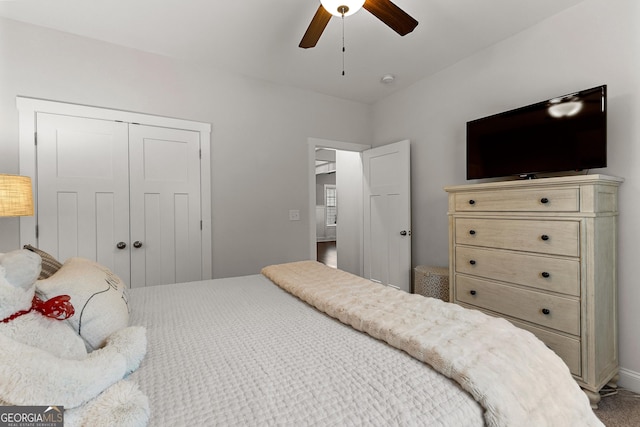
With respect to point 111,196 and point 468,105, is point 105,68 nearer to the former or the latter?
point 111,196

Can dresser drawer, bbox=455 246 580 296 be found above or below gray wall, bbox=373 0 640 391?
below

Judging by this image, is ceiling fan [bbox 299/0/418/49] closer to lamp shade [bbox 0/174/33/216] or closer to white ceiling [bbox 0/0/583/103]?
white ceiling [bbox 0/0/583/103]

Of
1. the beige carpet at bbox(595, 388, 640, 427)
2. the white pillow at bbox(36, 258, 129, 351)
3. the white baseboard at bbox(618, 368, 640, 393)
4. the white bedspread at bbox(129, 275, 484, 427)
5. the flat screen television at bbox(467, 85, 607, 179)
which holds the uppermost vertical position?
the flat screen television at bbox(467, 85, 607, 179)

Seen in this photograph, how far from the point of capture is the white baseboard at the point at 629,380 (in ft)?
6.03

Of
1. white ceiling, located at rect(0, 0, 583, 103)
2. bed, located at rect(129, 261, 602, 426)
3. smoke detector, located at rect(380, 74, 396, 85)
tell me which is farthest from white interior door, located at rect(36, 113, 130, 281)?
smoke detector, located at rect(380, 74, 396, 85)

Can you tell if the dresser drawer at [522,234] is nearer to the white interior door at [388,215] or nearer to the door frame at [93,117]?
the white interior door at [388,215]

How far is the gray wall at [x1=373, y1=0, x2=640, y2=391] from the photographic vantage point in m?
1.87

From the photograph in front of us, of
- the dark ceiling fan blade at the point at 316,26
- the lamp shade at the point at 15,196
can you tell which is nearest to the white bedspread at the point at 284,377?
the lamp shade at the point at 15,196

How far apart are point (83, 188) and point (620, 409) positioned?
4.02 m

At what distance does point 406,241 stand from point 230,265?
6.38 feet

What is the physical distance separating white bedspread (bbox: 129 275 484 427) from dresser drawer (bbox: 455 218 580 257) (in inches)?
58.4

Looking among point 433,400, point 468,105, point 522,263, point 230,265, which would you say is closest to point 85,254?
point 230,265

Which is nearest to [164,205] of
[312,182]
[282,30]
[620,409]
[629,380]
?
[312,182]

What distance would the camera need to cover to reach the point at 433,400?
711 mm
